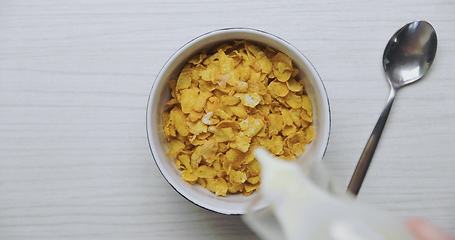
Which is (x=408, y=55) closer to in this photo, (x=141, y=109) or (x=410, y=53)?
(x=410, y=53)

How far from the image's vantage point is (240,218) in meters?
0.79

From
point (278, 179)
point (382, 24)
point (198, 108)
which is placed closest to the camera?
point (278, 179)

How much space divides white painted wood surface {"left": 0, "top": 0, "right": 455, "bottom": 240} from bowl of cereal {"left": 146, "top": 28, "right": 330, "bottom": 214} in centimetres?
8

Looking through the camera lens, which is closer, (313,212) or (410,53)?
(313,212)

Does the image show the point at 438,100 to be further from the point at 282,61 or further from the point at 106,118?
the point at 106,118

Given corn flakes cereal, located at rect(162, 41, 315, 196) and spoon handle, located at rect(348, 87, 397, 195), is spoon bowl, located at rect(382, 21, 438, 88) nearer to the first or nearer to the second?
spoon handle, located at rect(348, 87, 397, 195)

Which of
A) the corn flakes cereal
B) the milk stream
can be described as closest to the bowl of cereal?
the corn flakes cereal

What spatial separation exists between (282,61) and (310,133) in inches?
4.4

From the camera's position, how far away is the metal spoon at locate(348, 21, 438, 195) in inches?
31.9

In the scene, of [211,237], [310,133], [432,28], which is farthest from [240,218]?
[432,28]

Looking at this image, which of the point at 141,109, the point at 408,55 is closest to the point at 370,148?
the point at 408,55

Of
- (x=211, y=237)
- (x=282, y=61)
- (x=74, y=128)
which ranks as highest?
(x=282, y=61)

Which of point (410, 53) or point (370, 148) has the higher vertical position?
point (410, 53)

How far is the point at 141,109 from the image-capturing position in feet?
2.65
